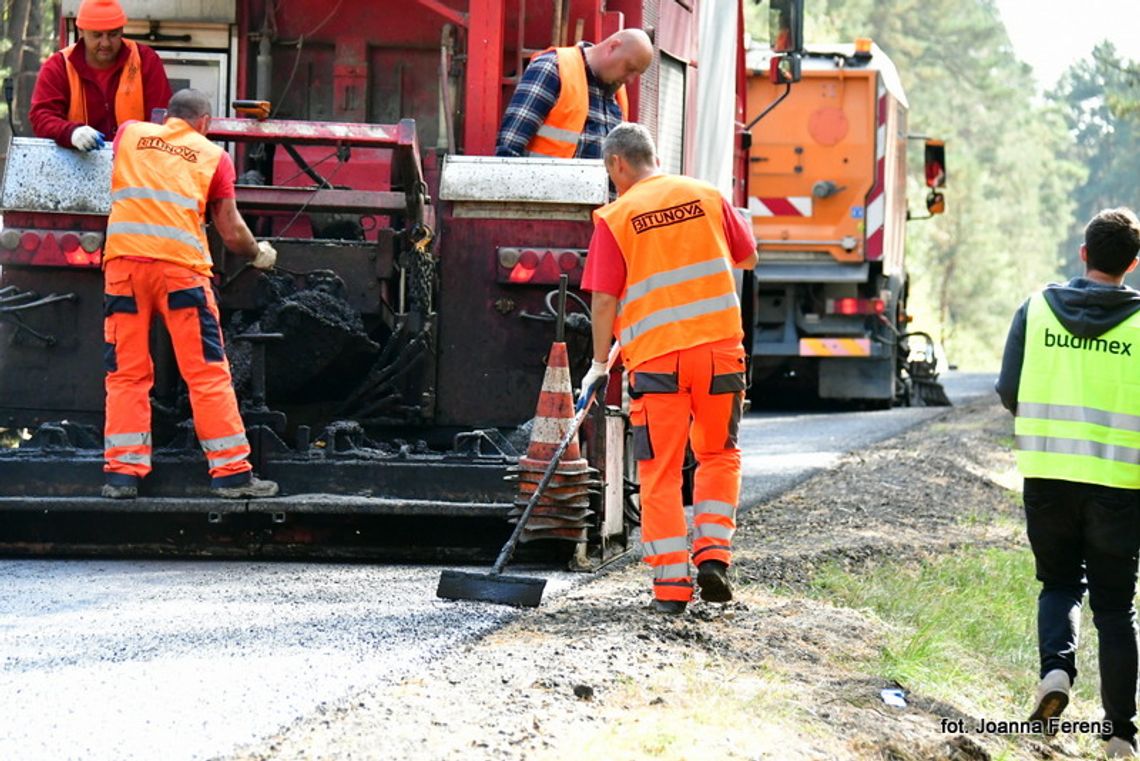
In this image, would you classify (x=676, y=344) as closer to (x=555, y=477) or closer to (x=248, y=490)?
(x=555, y=477)

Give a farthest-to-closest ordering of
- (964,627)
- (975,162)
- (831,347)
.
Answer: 1. (975,162)
2. (831,347)
3. (964,627)

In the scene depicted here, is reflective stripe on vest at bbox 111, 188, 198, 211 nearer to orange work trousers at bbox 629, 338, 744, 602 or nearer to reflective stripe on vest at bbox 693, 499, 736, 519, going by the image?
orange work trousers at bbox 629, 338, 744, 602

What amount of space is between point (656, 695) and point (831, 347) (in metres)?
13.2

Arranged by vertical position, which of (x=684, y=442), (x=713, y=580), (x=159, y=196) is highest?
(x=159, y=196)

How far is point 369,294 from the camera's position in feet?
25.4

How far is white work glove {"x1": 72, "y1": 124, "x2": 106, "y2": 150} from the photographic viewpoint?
7625mm

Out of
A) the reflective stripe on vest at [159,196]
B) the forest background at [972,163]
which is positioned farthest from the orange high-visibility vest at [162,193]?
the forest background at [972,163]

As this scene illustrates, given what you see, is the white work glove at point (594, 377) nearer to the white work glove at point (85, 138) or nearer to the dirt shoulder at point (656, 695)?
the dirt shoulder at point (656, 695)

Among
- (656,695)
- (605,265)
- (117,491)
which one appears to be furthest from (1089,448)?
(117,491)

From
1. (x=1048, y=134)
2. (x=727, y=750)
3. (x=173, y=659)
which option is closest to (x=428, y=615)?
(x=173, y=659)

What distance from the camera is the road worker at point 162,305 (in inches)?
280

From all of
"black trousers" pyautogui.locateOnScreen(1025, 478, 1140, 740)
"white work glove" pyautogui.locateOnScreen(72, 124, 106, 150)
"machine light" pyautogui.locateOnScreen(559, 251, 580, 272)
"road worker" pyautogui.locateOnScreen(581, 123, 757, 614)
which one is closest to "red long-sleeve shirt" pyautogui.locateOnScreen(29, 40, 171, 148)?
"white work glove" pyautogui.locateOnScreen(72, 124, 106, 150)

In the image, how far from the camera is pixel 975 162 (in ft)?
185

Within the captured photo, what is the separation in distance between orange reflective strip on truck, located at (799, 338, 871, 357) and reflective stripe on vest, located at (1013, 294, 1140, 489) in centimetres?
1246
